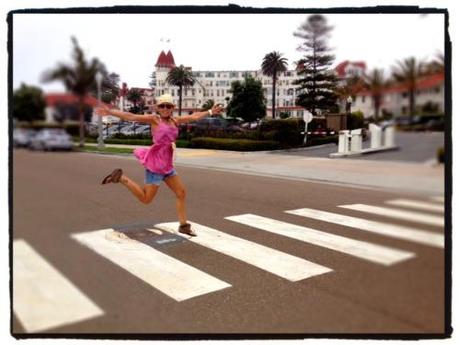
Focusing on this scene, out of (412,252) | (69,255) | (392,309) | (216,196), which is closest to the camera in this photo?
(412,252)

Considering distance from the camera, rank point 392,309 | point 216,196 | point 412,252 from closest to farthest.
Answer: point 412,252
point 392,309
point 216,196

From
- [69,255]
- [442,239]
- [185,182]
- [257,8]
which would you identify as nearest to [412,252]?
[442,239]

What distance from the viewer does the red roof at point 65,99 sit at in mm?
1811

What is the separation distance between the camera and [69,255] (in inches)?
74.0

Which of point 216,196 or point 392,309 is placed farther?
point 216,196

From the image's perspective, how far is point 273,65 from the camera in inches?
73.0

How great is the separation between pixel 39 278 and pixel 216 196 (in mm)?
862

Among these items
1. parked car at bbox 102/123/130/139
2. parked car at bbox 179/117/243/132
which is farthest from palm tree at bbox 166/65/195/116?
parked car at bbox 102/123/130/139

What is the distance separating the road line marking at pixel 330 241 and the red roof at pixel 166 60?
83cm

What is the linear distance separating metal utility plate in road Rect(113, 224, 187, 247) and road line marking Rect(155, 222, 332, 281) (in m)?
0.03

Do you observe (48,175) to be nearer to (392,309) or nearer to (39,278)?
(39,278)

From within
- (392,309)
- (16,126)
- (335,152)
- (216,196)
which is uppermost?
(16,126)

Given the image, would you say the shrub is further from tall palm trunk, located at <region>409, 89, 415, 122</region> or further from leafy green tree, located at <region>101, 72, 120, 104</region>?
leafy green tree, located at <region>101, 72, 120, 104</region>

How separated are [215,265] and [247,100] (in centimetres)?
84
